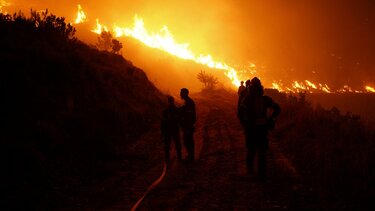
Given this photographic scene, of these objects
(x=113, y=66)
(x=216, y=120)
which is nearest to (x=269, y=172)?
(x=216, y=120)

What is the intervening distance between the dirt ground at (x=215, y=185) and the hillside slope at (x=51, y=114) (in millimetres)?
1471

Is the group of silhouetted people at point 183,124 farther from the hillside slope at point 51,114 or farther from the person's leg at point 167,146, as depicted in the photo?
the hillside slope at point 51,114

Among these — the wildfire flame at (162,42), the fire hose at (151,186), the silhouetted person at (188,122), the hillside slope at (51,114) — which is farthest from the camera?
the wildfire flame at (162,42)

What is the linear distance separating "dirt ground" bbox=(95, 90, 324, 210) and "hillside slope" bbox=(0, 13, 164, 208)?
1471 mm

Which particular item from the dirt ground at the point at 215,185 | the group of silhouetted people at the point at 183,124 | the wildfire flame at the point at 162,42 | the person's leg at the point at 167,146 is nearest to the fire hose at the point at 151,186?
the dirt ground at the point at 215,185

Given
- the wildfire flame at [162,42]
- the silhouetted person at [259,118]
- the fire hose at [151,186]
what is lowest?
the fire hose at [151,186]

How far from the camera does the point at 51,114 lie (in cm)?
1286

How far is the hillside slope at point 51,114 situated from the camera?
29.7 ft

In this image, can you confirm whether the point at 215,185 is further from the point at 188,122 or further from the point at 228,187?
the point at 188,122

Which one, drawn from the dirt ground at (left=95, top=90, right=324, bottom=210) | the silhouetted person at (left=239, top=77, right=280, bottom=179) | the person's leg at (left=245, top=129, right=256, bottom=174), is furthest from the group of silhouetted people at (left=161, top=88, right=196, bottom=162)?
the silhouetted person at (left=239, top=77, right=280, bottom=179)

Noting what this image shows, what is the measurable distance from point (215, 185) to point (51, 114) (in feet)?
22.4

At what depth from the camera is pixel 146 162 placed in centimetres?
1232

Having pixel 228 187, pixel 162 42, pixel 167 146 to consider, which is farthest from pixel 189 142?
pixel 162 42

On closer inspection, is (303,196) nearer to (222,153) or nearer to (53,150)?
(222,153)
